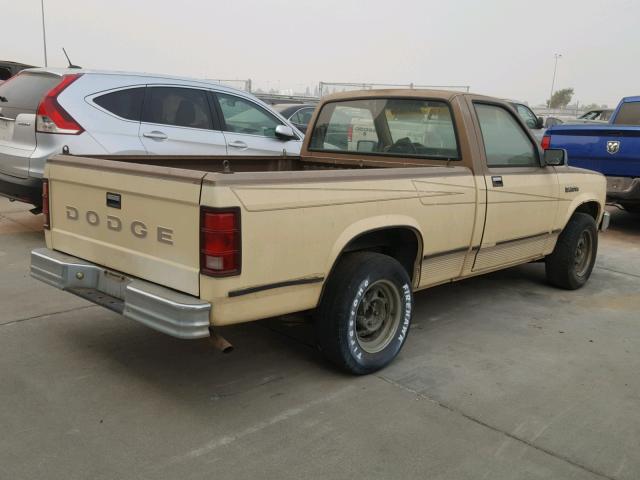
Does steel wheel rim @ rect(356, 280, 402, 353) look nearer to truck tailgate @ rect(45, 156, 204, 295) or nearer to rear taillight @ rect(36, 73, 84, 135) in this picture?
truck tailgate @ rect(45, 156, 204, 295)

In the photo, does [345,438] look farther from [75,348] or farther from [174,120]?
[174,120]

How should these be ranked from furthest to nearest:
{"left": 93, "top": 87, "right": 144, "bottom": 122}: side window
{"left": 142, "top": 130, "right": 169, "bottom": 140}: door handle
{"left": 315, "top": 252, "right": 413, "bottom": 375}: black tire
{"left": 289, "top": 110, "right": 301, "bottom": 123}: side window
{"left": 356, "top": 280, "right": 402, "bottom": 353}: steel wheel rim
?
1. {"left": 289, "top": 110, "right": 301, "bottom": 123}: side window
2. {"left": 142, "top": 130, "right": 169, "bottom": 140}: door handle
3. {"left": 93, "top": 87, "right": 144, "bottom": 122}: side window
4. {"left": 356, "top": 280, "right": 402, "bottom": 353}: steel wheel rim
5. {"left": 315, "top": 252, "right": 413, "bottom": 375}: black tire

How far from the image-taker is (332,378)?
3738mm

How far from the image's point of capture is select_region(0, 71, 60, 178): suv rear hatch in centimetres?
604

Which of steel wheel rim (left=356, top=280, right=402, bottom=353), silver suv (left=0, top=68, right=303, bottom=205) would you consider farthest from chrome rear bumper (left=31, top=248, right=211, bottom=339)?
silver suv (left=0, top=68, right=303, bottom=205)

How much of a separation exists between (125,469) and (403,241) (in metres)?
2.21

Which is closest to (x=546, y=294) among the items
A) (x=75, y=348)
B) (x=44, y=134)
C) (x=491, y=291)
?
(x=491, y=291)

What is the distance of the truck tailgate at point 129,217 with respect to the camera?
2.99 m

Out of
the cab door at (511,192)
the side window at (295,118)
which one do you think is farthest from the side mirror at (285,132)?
the side window at (295,118)

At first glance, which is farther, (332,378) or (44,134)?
(44,134)

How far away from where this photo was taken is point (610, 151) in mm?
8258

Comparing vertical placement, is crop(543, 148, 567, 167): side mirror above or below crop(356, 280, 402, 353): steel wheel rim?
above

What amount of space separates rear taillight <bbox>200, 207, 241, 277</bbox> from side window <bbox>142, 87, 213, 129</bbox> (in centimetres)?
399

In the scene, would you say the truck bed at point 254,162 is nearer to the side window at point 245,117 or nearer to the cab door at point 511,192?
the cab door at point 511,192
